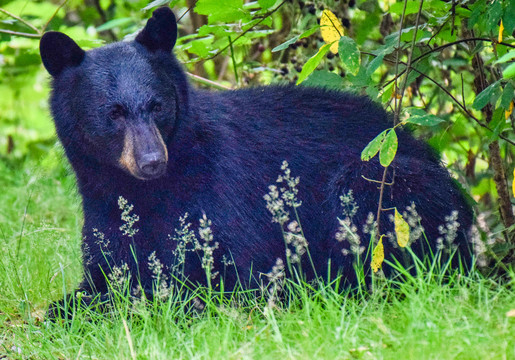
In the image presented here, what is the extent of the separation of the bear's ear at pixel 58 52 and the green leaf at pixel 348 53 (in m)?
1.48

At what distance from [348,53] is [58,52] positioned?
1.62m

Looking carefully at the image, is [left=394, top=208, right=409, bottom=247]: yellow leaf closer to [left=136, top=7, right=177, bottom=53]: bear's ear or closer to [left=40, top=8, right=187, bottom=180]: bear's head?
[left=40, top=8, right=187, bottom=180]: bear's head

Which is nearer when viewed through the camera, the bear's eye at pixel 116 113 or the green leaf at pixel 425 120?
the green leaf at pixel 425 120

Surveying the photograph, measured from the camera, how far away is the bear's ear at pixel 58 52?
3.66m

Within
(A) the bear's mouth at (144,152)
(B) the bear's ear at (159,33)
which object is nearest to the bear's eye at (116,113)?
(A) the bear's mouth at (144,152)

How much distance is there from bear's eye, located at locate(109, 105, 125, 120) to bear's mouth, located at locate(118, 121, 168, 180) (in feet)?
0.33

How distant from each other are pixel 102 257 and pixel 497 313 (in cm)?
217

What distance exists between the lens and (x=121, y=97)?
11.7ft

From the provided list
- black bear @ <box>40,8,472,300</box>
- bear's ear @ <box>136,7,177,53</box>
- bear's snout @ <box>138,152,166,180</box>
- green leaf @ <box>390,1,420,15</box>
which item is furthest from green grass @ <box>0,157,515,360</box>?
bear's ear @ <box>136,7,177,53</box>

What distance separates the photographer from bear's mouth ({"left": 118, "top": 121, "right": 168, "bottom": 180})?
338cm

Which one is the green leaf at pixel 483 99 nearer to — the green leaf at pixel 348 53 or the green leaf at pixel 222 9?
the green leaf at pixel 348 53

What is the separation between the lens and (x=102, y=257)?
153 inches

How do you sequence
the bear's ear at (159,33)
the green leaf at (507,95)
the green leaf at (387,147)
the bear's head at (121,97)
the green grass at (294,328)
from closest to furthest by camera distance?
the green grass at (294,328) < the green leaf at (387,147) < the green leaf at (507,95) < the bear's head at (121,97) < the bear's ear at (159,33)

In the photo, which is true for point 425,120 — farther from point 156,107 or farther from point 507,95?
point 156,107
